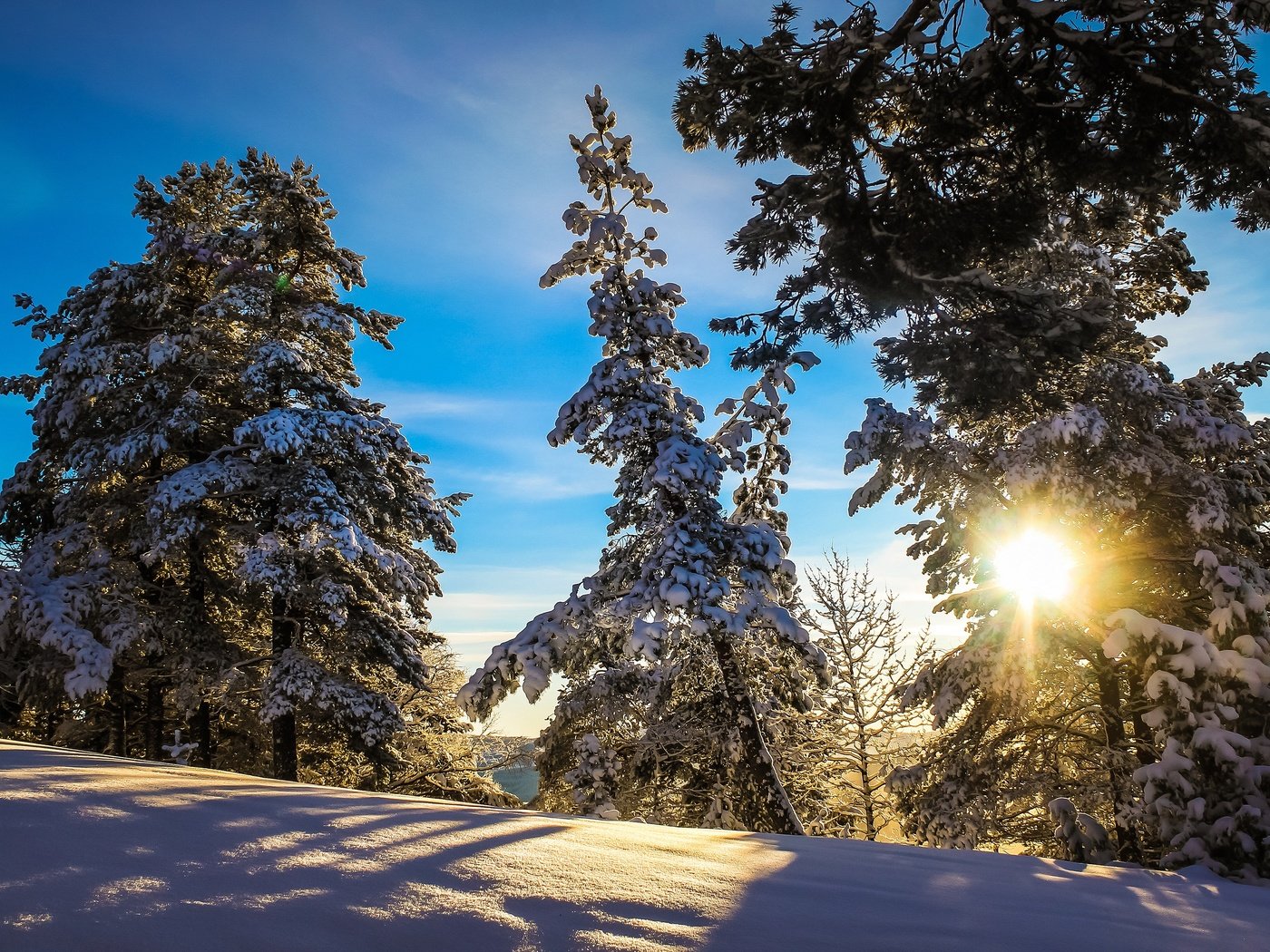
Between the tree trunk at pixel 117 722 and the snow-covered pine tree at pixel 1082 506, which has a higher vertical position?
the snow-covered pine tree at pixel 1082 506

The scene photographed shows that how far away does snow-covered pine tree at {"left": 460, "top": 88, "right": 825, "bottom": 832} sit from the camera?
9.10m

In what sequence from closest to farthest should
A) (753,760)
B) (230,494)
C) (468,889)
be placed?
(468,889), (753,760), (230,494)

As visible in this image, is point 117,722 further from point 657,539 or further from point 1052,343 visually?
point 1052,343

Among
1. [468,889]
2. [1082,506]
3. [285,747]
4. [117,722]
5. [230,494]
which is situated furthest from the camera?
[117,722]

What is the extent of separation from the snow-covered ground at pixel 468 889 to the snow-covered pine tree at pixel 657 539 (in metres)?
4.90

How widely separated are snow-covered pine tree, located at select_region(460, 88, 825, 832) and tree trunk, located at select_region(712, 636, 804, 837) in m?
0.02

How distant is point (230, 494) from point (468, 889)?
11.4m

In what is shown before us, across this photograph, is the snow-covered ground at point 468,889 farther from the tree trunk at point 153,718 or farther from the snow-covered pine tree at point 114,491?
the tree trunk at point 153,718

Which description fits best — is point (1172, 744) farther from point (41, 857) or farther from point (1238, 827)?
point (41, 857)

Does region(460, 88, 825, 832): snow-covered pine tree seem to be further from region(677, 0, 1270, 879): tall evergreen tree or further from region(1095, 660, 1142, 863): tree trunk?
region(1095, 660, 1142, 863): tree trunk

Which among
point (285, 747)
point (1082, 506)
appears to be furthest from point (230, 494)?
point (1082, 506)

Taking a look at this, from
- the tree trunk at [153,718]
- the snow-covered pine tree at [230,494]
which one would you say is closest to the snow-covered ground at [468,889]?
the snow-covered pine tree at [230,494]

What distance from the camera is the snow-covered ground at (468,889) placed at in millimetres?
2166

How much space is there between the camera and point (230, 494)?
11953mm
